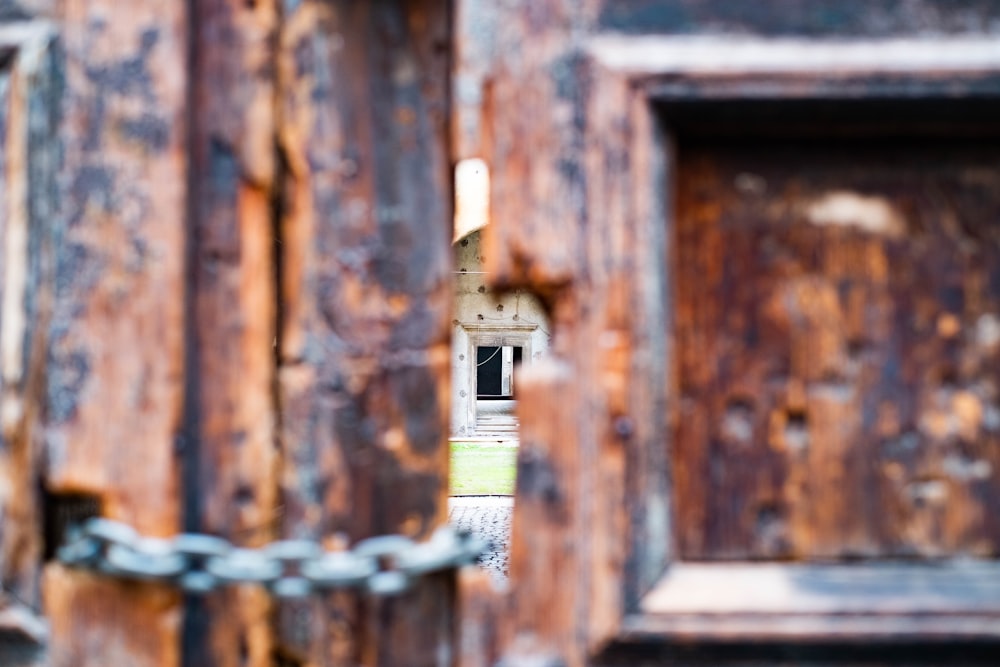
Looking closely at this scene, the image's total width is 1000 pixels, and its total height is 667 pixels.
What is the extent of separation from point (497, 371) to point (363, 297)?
13.3 metres

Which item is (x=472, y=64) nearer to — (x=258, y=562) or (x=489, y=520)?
(x=258, y=562)

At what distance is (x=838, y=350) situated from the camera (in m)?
0.66

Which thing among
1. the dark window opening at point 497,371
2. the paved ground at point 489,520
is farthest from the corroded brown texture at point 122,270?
the dark window opening at point 497,371

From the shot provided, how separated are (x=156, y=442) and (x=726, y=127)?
1.73 feet

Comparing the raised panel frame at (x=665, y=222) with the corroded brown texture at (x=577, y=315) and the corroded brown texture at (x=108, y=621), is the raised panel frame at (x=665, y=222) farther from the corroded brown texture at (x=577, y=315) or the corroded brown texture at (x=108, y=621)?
the corroded brown texture at (x=108, y=621)

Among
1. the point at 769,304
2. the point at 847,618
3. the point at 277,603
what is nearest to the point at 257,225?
the point at 277,603

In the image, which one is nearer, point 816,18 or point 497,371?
point 816,18

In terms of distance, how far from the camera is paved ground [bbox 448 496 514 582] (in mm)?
3859

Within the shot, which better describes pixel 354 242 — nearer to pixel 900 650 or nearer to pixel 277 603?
pixel 277 603

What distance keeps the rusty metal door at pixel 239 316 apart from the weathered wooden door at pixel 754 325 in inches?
3.3

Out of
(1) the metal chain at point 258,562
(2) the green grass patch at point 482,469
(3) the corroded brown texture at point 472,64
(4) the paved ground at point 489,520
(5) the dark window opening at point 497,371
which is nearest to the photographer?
(1) the metal chain at point 258,562

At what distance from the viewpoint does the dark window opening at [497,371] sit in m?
12.3

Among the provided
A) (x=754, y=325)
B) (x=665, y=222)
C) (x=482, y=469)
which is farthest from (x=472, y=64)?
(x=482, y=469)

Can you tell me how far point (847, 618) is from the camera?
0.62 m
